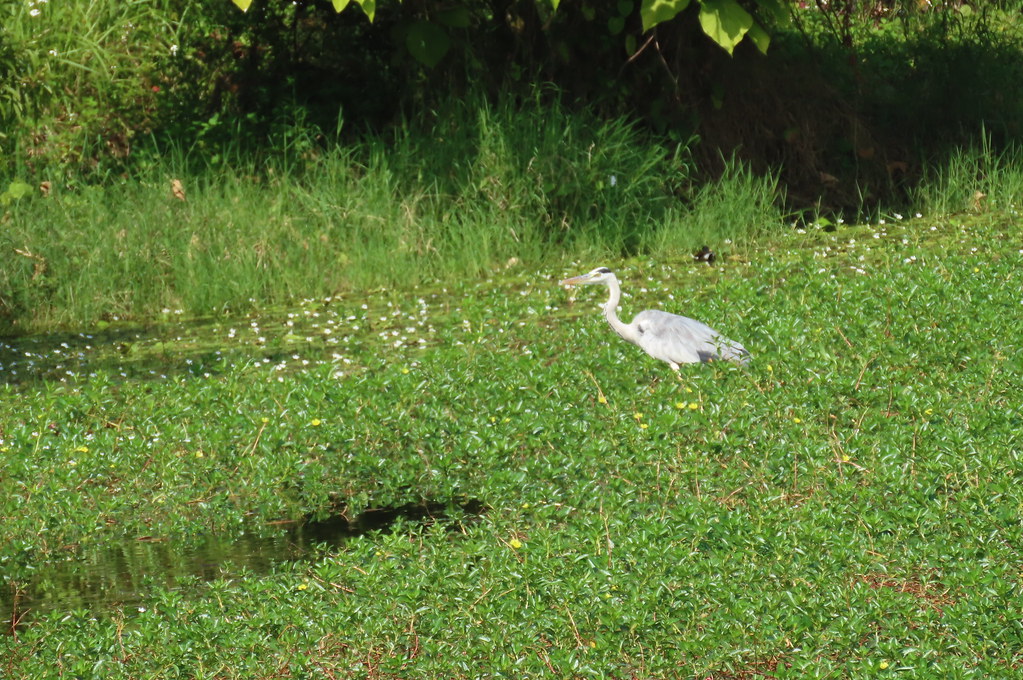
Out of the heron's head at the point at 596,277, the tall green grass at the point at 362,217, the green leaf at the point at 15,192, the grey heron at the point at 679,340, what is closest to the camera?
the grey heron at the point at 679,340

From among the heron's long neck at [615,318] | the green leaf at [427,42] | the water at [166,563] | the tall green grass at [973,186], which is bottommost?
the tall green grass at [973,186]

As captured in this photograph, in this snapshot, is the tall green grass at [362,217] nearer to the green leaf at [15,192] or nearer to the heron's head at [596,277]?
the green leaf at [15,192]

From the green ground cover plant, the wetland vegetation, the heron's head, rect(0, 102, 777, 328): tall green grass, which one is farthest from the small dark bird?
the heron's head

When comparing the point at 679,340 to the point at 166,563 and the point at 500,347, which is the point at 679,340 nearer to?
the point at 500,347

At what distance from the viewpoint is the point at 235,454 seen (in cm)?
576

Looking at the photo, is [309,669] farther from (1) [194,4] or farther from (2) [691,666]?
(1) [194,4]

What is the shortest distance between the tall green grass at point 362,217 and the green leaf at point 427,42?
45 centimetres

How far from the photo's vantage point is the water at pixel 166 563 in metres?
4.88

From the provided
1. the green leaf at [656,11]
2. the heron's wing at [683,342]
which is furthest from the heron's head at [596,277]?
the green leaf at [656,11]

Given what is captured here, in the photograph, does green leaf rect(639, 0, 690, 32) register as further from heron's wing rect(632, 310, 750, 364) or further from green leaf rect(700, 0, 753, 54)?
heron's wing rect(632, 310, 750, 364)

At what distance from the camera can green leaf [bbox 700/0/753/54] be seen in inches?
345

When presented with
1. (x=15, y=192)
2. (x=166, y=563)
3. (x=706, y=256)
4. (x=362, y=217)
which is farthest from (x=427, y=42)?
(x=166, y=563)

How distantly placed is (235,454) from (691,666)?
2570 millimetres

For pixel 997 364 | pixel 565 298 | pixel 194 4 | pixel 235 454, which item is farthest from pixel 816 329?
pixel 194 4
